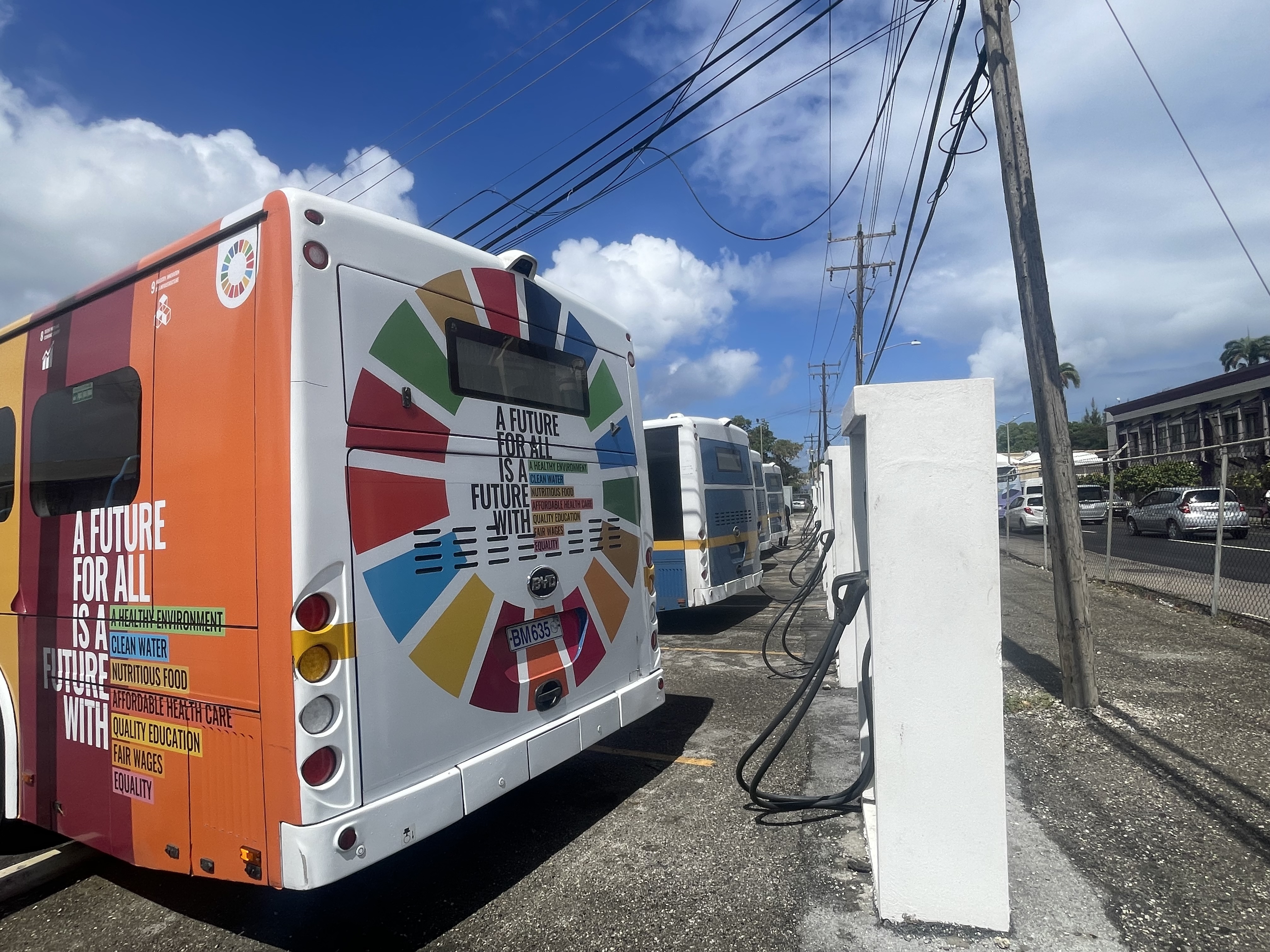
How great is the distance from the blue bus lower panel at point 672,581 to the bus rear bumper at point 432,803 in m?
5.16

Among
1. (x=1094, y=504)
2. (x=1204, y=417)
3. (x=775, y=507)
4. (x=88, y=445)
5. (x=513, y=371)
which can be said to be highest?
(x=1204, y=417)

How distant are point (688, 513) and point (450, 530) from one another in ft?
20.7

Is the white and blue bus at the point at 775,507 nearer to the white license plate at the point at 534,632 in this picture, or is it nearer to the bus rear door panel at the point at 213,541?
the white license plate at the point at 534,632

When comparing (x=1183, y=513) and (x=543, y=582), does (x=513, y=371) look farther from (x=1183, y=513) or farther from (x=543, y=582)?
(x=1183, y=513)

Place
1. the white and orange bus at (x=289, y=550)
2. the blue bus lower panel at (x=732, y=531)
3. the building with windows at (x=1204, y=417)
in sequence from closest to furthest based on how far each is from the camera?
the white and orange bus at (x=289, y=550)
the blue bus lower panel at (x=732, y=531)
the building with windows at (x=1204, y=417)

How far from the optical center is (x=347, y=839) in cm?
282

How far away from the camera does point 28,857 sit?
4203 millimetres

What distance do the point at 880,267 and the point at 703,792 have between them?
31981 millimetres

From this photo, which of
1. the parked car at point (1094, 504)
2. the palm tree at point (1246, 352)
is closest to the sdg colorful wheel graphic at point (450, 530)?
the parked car at point (1094, 504)

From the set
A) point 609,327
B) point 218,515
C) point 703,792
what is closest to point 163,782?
point 218,515

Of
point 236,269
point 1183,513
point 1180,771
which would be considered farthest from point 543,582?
point 1183,513

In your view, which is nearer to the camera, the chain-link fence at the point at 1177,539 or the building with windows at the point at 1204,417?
the chain-link fence at the point at 1177,539

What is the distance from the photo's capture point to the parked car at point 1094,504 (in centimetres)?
2895

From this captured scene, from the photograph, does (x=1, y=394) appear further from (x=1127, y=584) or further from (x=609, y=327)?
(x=1127, y=584)
